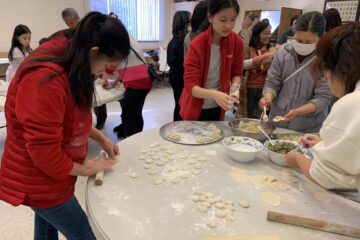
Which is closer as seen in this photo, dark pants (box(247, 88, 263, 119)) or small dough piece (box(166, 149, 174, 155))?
small dough piece (box(166, 149, 174, 155))

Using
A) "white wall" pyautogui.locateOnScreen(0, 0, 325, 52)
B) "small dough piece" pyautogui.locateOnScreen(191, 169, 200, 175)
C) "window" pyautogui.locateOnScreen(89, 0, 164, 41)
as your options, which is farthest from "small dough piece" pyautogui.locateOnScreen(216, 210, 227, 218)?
"window" pyautogui.locateOnScreen(89, 0, 164, 41)

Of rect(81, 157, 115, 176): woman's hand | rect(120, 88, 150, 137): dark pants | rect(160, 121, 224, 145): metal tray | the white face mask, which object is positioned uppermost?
the white face mask

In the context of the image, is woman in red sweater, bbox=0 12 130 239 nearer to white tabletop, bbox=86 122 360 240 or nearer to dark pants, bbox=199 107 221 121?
white tabletop, bbox=86 122 360 240

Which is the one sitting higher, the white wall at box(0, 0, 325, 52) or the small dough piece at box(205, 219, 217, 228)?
the white wall at box(0, 0, 325, 52)

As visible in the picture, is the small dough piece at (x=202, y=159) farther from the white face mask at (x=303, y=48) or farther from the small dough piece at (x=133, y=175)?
the white face mask at (x=303, y=48)

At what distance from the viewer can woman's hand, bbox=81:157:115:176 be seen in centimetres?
97

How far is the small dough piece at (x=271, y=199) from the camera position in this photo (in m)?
0.92

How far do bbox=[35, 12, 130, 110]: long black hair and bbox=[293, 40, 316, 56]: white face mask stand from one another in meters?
1.06

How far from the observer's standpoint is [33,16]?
16.8 ft

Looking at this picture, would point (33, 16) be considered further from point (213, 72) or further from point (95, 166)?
point (95, 166)

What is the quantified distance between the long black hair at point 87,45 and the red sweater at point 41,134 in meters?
0.03

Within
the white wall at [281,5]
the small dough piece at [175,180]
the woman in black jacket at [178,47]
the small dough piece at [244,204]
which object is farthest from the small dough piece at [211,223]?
the white wall at [281,5]

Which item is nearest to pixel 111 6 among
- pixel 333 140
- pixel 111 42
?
pixel 111 42

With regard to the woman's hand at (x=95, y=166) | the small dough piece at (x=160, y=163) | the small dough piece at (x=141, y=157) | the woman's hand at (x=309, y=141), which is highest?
the woman's hand at (x=309, y=141)
